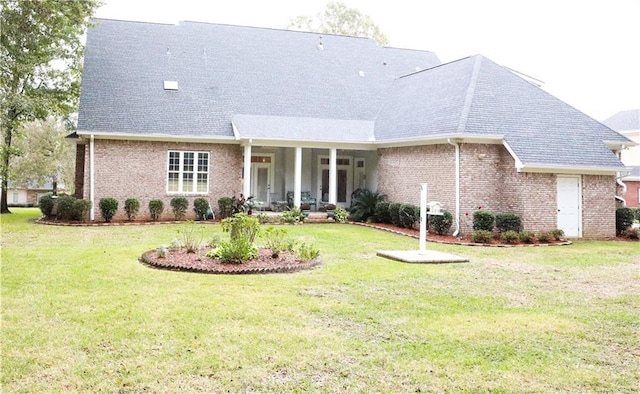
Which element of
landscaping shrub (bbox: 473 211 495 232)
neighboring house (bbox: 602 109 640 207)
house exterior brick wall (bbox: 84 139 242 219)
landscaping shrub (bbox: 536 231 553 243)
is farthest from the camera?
neighboring house (bbox: 602 109 640 207)

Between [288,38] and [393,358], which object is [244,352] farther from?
[288,38]

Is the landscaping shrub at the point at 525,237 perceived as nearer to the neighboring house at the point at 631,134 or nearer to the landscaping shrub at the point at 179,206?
the landscaping shrub at the point at 179,206

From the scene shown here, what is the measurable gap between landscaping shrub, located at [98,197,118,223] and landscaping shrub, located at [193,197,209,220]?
288 centimetres

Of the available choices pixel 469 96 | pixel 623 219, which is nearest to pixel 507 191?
pixel 469 96

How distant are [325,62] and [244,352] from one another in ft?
72.0

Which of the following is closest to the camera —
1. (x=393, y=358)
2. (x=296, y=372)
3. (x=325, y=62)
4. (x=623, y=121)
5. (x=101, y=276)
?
(x=296, y=372)

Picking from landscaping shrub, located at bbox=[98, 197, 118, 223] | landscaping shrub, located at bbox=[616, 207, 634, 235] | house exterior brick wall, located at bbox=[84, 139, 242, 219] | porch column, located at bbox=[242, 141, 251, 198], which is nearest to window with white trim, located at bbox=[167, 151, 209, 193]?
house exterior brick wall, located at bbox=[84, 139, 242, 219]

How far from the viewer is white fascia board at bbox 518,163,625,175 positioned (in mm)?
15594

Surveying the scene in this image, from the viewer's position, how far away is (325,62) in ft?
83.6

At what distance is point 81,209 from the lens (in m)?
18.4

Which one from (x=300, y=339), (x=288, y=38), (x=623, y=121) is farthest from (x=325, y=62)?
(x=623, y=121)

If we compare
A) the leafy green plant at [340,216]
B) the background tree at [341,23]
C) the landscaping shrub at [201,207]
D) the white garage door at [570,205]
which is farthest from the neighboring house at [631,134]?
the landscaping shrub at [201,207]

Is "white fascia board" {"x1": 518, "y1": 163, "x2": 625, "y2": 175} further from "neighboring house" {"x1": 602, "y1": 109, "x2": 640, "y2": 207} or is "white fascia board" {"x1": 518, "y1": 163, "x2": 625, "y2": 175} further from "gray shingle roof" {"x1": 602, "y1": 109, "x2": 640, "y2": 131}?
"gray shingle roof" {"x1": 602, "y1": 109, "x2": 640, "y2": 131}

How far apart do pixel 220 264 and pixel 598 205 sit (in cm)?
1313
